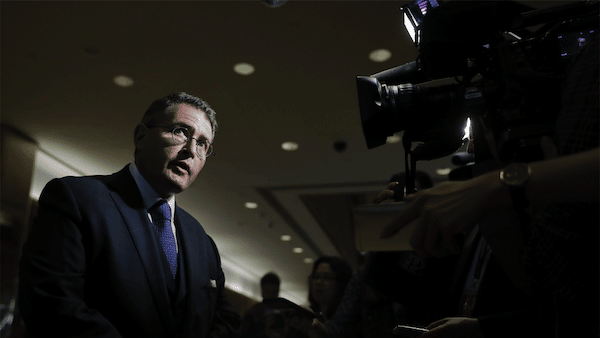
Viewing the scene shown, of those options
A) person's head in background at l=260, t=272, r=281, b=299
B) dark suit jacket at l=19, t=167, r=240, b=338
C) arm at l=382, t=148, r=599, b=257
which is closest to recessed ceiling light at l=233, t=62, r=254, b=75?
person's head in background at l=260, t=272, r=281, b=299

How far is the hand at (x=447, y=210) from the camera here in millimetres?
492

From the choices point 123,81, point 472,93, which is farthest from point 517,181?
point 123,81

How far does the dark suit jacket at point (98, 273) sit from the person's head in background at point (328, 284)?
48.9 inches

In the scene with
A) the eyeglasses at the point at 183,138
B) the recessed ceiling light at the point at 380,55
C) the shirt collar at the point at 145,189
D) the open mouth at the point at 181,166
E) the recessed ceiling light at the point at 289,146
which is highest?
the recessed ceiling light at the point at 380,55

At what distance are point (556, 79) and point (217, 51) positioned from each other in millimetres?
2635

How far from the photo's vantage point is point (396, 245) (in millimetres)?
535

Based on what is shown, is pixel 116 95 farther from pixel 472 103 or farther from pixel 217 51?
pixel 472 103

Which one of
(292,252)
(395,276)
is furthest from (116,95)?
(292,252)

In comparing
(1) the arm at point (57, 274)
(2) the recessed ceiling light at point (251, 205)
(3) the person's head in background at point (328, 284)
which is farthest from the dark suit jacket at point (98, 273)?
(2) the recessed ceiling light at point (251, 205)

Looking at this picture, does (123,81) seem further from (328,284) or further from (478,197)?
(478,197)

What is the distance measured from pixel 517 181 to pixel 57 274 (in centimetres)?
75

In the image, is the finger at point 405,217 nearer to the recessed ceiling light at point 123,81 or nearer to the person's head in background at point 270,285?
the person's head in background at point 270,285

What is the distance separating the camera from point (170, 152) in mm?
1021

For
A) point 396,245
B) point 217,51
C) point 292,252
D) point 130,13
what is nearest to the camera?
point 396,245
